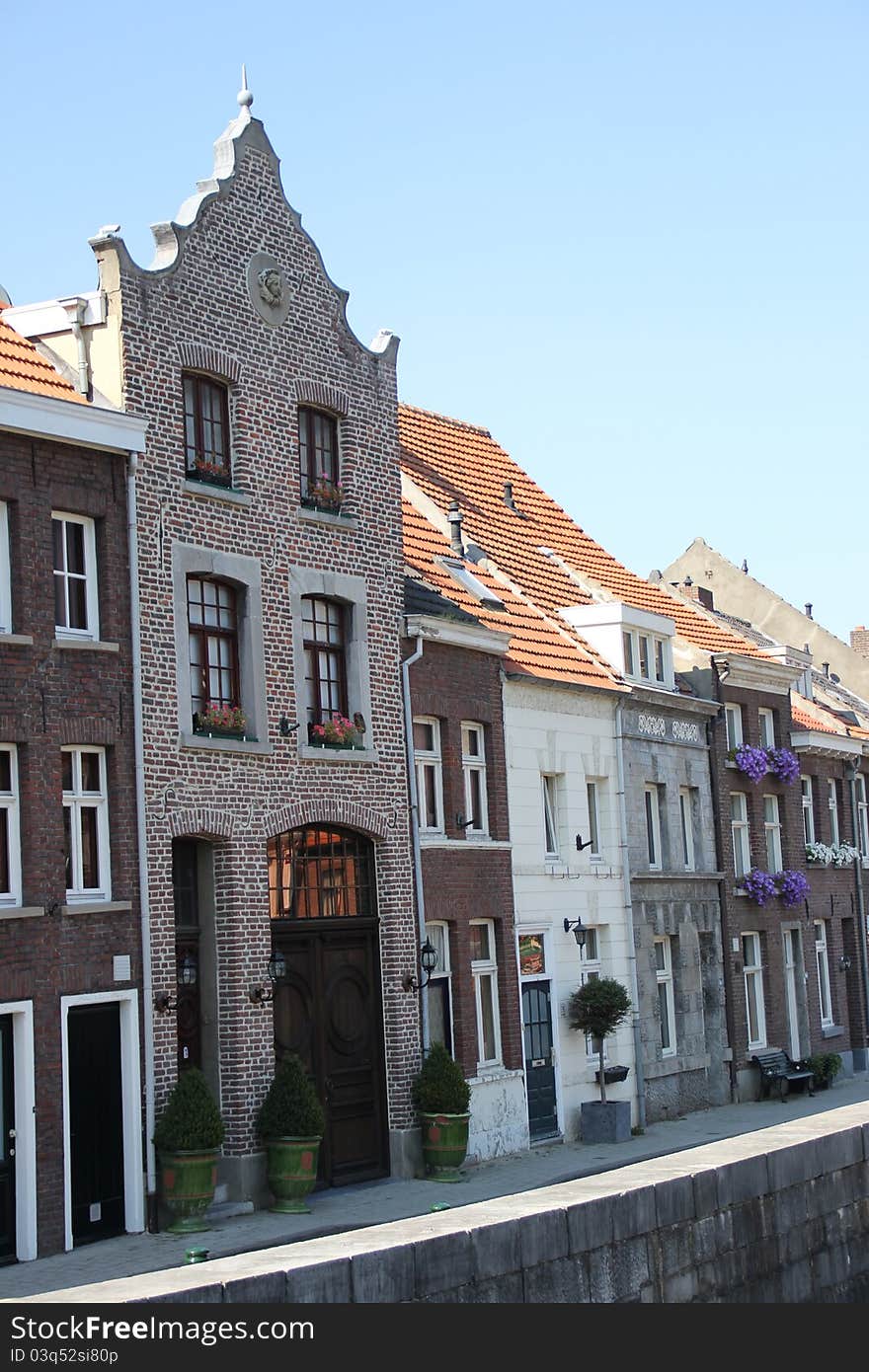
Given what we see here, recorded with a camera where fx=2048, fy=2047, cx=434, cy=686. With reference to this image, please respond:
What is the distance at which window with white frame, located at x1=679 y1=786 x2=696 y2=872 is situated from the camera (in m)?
35.4

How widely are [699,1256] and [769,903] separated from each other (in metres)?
24.0

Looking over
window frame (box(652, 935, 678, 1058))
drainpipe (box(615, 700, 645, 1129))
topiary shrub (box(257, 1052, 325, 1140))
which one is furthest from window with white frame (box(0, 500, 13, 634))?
window frame (box(652, 935, 678, 1058))

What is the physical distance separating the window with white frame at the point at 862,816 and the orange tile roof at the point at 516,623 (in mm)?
14571

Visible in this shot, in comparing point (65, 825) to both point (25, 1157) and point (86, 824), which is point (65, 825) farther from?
point (25, 1157)

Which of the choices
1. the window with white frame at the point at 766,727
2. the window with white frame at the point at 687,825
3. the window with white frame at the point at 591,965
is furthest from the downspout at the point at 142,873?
the window with white frame at the point at 766,727

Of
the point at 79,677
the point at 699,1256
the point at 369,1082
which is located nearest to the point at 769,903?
the point at 369,1082

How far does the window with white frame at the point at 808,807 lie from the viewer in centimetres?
4247

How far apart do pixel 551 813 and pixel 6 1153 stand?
1280 cm

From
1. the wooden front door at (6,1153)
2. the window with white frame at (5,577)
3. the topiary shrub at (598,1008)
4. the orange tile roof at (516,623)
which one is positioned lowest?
the wooden front door at (6,1153)

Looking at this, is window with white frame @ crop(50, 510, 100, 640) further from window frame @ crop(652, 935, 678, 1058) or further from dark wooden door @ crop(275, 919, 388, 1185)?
window frame @ crop(652, 935, 678, 1058)

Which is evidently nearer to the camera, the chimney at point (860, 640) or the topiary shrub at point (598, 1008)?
the topiary shrub at point (598, 1008)

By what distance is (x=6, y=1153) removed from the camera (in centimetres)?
1961

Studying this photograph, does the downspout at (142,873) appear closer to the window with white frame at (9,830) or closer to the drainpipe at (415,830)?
the window with white frame at (9,830)

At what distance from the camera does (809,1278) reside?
16.9 m
